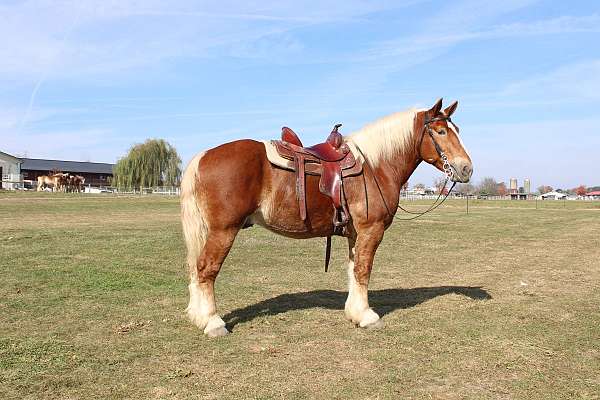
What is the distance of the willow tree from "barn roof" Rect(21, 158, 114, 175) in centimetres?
4047

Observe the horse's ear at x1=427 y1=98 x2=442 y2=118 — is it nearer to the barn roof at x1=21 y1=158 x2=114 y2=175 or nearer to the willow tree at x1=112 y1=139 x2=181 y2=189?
the willow tree at x1=112 y1=139 x2=181 y2=189

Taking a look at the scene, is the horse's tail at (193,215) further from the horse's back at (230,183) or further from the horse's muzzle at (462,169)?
the horse's muzzle at (462,169)

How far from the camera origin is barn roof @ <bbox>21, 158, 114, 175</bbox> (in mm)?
100938

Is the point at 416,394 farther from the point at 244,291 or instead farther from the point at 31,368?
the point at 244,291

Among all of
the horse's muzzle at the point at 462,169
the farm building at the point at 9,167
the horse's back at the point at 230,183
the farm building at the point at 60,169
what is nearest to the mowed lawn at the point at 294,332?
the horse's back at the point at 230,183

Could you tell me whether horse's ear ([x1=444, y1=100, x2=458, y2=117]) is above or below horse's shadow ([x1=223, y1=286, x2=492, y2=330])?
above

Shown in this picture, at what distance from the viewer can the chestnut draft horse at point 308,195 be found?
19.5ft

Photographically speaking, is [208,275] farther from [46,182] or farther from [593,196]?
[593,196]

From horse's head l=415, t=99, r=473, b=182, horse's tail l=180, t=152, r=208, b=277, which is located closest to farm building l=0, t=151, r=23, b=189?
horse's tail l=180, t=152, r=208, b=277

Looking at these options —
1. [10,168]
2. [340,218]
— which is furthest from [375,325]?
[10,168]

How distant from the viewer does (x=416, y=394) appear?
4.20 metres

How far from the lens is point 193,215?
604 centimetres

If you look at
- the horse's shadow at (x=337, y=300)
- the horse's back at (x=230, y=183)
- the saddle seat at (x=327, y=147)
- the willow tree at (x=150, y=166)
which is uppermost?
the willow tree at (x=150, y=166)

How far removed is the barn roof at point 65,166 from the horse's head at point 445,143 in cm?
10656
